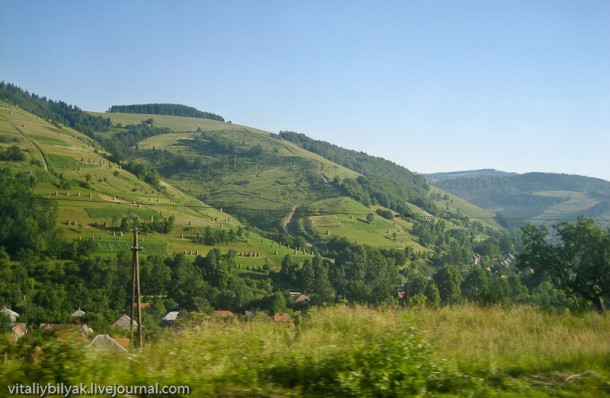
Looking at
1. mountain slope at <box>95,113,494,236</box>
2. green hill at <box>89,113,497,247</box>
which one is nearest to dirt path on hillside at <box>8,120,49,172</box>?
green hill at <box>89,113,497,247</box>

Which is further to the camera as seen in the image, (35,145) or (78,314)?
(35,145)

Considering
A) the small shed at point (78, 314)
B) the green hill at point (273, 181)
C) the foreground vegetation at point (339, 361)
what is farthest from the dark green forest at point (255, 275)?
Result: the green hill at point (273, 181)

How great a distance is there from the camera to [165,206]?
227ft

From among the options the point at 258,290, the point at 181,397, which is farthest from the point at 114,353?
the point at 258,290

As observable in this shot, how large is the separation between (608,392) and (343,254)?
55.0 metres

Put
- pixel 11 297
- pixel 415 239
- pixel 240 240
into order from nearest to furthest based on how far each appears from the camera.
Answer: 1. pixel 11 297
2. pixel 240 240
3. pixel 415 239

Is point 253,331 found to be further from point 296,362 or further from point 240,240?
point 240,240

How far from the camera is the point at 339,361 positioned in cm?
497

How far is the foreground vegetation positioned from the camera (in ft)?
14.6

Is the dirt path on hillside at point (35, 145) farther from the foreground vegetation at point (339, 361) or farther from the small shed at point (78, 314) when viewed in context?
the foreground vegetation at point (339, 361)

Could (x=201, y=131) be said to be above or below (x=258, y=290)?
above

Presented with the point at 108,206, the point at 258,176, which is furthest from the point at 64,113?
Answer: the point at 108,206

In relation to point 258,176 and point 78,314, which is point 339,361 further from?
point 258,176

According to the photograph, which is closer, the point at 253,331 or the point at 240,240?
the point at 253,331
